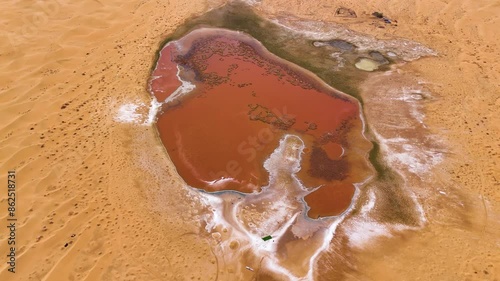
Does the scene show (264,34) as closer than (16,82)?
No

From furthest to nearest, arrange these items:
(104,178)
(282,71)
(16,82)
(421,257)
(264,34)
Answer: (264,34)
(282,71)
(16,82)
(104,178)
(421,257)

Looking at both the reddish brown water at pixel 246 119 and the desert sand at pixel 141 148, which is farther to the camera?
the reddish brown water at pixel 246 119

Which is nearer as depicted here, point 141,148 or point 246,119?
point 141,148

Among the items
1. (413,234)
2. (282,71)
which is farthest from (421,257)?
(282,71)

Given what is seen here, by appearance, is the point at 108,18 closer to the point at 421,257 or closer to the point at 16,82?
the point at 16,82
